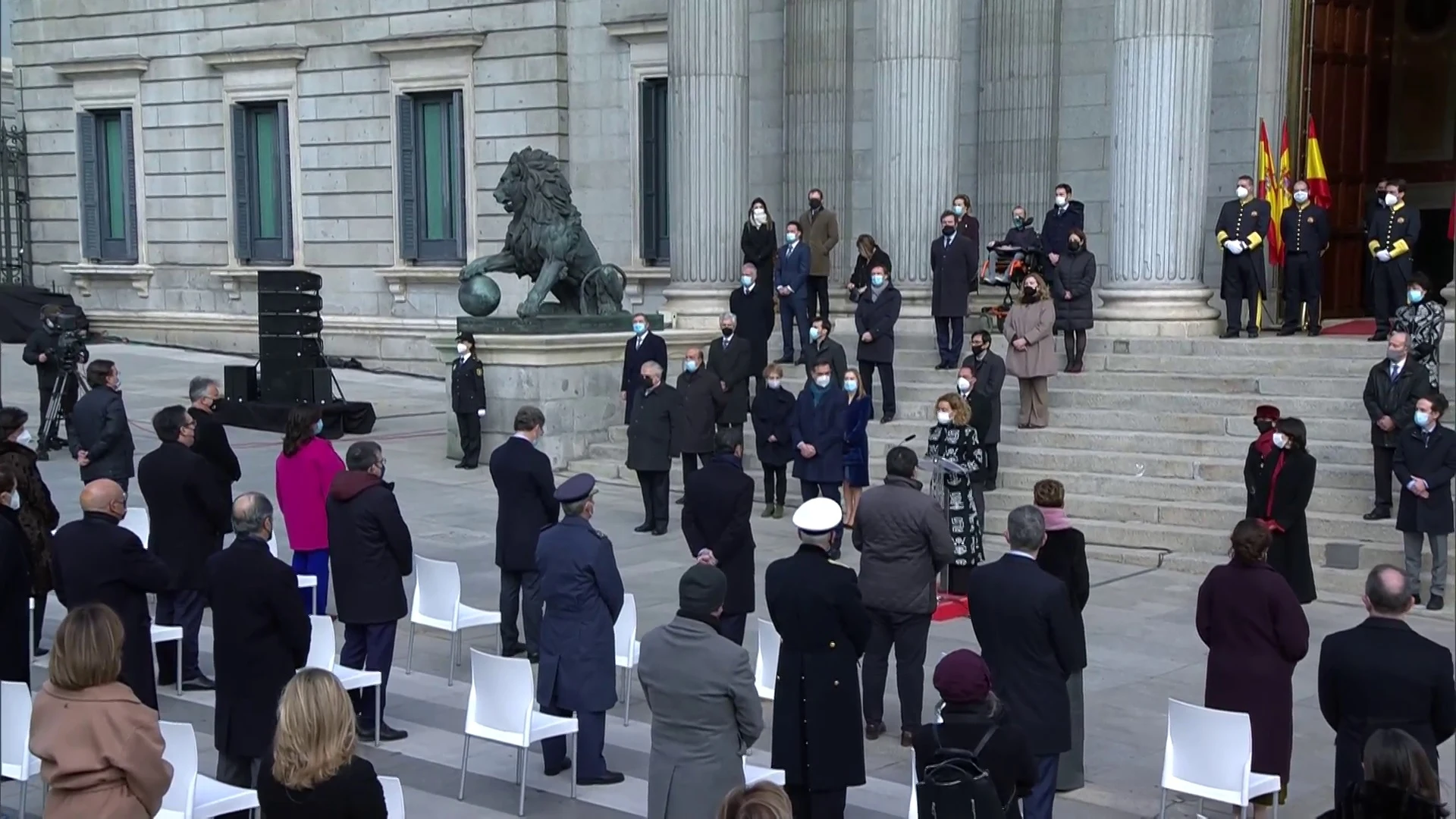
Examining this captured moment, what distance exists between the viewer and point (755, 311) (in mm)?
19094

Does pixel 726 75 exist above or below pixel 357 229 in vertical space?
above

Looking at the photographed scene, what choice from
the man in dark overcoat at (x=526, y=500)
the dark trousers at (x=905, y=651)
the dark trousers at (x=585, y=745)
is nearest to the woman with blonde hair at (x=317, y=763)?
the dark trousers at (x=585, y=745)

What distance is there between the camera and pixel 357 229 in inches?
1153

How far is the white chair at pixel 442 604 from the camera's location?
34.0ft

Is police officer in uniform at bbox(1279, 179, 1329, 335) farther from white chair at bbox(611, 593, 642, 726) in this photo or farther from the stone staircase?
white chair at bbox(611, 593, 642, 726)

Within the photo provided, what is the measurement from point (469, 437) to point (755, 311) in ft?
12.1

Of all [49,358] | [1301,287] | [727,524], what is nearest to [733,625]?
[727,524]

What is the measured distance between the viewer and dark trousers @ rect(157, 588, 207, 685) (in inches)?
407

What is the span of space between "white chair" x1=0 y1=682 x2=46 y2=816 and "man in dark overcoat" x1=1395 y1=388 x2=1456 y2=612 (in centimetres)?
980

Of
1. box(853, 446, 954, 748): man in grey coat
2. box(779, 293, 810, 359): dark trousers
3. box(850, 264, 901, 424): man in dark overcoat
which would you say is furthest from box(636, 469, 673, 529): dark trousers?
box(853, 446, 954, 748): man in grey coat

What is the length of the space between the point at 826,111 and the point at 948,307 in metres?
6.02

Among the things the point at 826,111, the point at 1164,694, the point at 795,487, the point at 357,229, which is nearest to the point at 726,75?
the point at 826,111

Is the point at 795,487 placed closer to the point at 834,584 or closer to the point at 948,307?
the point at 948,307

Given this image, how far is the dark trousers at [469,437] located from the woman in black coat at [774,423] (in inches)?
172
